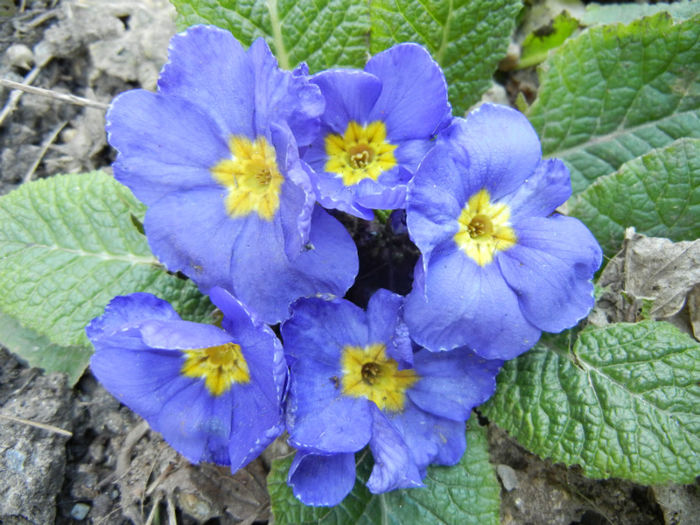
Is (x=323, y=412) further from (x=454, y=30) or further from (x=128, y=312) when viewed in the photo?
(x=454, y=30)

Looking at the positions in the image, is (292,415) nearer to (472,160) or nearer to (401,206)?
(401,206)

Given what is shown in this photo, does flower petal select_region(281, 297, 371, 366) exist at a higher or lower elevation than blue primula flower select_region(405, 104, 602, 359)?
lower

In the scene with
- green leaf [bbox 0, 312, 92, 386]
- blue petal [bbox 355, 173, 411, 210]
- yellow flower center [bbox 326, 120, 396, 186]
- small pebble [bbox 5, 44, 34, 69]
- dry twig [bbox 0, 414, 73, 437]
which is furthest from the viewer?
small pebble [bbox 5, 44, 34, 69]

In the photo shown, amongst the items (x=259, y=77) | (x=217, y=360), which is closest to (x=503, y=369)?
(x=217, y=360)

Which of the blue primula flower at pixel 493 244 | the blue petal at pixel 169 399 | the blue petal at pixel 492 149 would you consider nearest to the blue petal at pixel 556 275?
the blue primula flower at pixel 493 244

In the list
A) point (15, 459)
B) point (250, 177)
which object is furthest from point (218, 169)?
point (15, 459)

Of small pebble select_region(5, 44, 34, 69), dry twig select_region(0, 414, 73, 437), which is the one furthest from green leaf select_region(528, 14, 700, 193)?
small pebble select_region(5, 44, 34, 69)

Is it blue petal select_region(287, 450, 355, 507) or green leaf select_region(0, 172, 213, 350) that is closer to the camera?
blue petal select_region(287, 450, 355, 507)

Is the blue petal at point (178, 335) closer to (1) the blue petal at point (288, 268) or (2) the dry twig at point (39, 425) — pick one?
(1) the blue petal at point (288, 268)

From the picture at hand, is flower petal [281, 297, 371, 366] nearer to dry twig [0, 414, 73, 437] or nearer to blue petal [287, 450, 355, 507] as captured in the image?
blue petal [287, 450, 355, 507]
